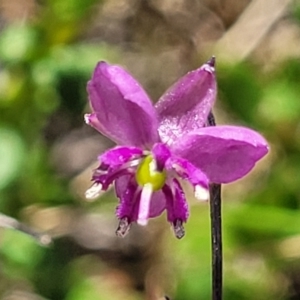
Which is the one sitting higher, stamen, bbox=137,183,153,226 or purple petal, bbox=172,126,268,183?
purple petal, bbox=172,126,268,183

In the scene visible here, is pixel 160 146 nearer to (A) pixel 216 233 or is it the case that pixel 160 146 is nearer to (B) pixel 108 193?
(A) pixel 216 233

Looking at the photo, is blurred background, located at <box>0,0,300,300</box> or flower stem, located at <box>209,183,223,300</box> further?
blurred background, located at <box>0,0,300,300</box>

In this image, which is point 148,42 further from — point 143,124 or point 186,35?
point 143,124

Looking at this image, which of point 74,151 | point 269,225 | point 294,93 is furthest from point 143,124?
point 74,151

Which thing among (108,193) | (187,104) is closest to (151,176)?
(187,104)

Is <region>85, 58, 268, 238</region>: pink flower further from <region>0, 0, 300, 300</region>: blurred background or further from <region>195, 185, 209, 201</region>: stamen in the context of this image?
<region>0, 0, 300, 300</region>: blurred background

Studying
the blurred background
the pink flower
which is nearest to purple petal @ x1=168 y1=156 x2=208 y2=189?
the pink flower
